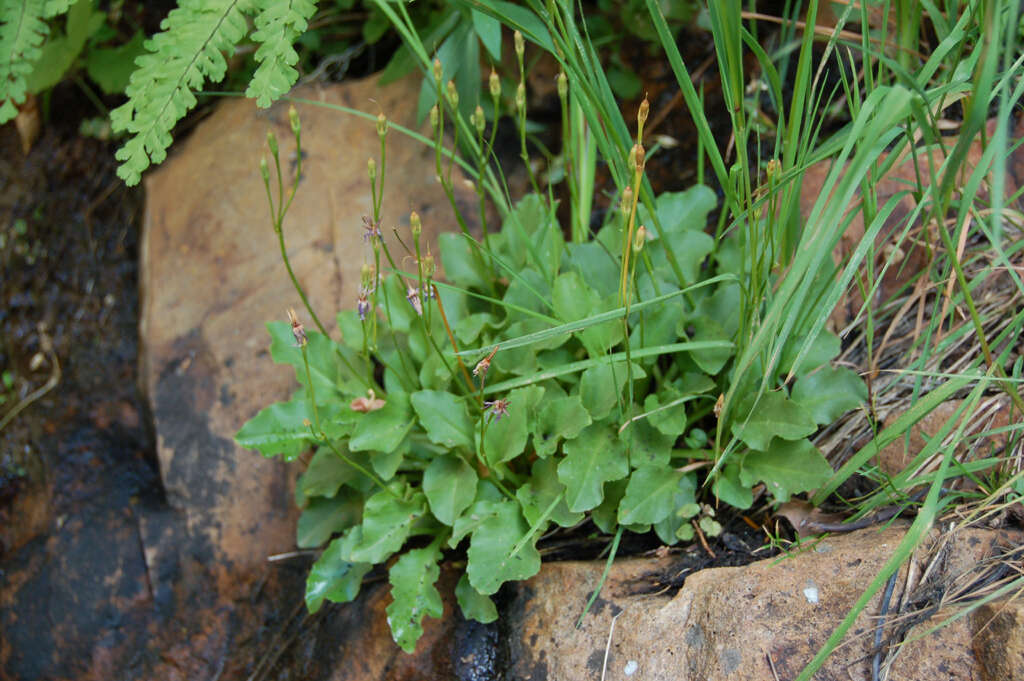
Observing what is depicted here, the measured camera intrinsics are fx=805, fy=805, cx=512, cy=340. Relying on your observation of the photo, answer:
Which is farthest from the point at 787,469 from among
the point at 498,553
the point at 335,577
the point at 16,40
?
the point at 16,40

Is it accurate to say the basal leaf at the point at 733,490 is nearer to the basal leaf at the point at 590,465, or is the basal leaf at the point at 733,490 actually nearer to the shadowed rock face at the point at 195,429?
the basal leaf at the point at 590,465

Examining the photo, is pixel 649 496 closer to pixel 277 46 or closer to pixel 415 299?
pixel 415 299

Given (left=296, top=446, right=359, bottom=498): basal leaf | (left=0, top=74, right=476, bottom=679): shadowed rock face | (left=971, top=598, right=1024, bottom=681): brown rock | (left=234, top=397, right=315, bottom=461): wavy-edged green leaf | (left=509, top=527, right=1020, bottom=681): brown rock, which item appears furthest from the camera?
(left=0, top=74, right=476, bottom=679): shadowed rock face

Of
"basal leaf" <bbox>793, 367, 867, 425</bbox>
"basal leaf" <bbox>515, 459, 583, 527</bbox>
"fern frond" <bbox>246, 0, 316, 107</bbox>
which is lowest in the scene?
"basal leaf" <bbox>793, 367, 867, 425</bbox>

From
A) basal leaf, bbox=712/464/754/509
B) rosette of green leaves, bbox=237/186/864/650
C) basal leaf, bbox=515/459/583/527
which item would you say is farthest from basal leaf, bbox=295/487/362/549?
basal leaf, bbox=712/464/754/509

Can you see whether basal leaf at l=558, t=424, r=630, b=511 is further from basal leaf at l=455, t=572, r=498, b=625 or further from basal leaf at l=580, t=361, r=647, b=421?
basal leaf at l=455, t=572, r=498, b=625

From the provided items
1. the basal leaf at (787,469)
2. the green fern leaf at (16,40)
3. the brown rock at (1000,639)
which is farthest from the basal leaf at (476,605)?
the green fern leaf at (16,40)

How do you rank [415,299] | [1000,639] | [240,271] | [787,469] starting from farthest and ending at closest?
[240,271] < [787,469] < [415,299] < [1000,639]
